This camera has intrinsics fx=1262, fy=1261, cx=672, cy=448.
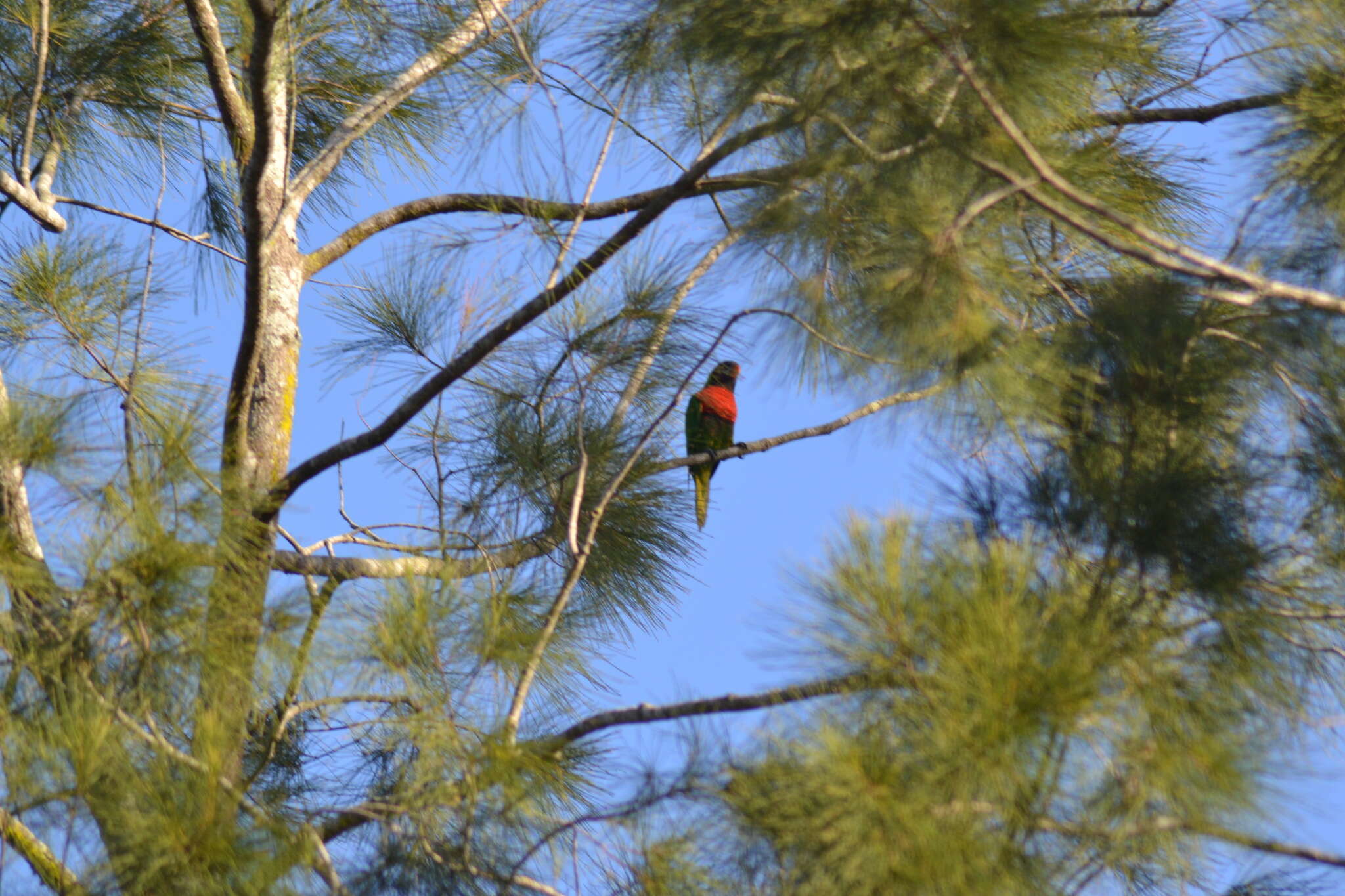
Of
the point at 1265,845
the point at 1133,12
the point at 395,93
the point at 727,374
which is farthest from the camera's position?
the point at 727,374

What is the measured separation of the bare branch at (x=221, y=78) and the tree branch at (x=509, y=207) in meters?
0.25

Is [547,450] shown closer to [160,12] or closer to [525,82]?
[525,82]

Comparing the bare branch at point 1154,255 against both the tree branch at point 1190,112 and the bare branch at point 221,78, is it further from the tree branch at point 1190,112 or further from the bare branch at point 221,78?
the bare branch at point 221,78

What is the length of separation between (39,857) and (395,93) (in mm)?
1466

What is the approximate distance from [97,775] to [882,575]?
88 cm

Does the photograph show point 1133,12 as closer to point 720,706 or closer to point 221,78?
point 720,706

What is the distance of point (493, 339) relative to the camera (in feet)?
6.19

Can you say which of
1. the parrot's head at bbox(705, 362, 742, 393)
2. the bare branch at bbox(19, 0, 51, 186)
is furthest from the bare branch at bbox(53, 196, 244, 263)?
the parrot's head at bbox(705, 362, 742, 393)

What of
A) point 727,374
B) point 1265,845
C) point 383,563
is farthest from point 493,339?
point 727,374

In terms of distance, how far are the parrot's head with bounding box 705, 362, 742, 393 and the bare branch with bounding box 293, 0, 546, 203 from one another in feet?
4.84

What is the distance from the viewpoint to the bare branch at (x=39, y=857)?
4.51 ft

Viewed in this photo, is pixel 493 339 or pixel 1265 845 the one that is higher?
pixel 493 339

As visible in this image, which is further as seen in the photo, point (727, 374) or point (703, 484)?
point (727, 374)

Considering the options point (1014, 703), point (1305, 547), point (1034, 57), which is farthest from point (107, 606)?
point (1305, 547)
